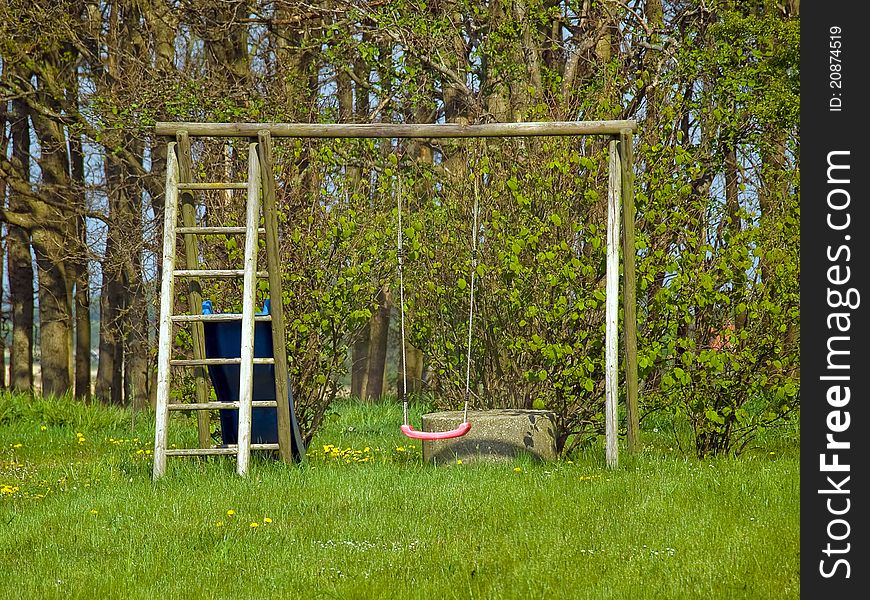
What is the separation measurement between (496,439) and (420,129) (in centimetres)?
225

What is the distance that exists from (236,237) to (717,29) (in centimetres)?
502

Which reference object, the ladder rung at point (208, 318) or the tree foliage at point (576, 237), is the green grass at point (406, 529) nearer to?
the tree foliage at point (576, 237)

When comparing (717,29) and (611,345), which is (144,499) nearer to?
(611,345)

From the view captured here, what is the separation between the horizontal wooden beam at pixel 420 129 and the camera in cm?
784

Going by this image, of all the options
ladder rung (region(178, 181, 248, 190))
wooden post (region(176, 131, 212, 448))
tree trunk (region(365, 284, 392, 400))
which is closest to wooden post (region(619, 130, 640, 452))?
ladder rung (region(178, 181, 248, 190))

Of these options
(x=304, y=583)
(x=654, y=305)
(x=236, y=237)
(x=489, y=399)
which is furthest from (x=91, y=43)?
(x=304, y=583)

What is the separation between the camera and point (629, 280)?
7945 mm

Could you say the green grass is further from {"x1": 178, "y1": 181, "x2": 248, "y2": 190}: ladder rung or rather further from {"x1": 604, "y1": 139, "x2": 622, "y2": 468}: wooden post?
{"x1": 178, "y1": 181, "x2": 248, "y2": 190}: ladder rung

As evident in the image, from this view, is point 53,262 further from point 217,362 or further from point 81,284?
point 217,362

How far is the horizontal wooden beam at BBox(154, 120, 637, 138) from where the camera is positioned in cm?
784

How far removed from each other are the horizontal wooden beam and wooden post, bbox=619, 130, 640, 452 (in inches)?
7.4

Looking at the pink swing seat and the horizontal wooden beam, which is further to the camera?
the horizontal wooden beam

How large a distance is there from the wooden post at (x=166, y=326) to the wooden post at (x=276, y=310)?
0.64 meters

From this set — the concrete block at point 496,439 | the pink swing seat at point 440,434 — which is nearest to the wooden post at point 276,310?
the concrete block at point 496,439
